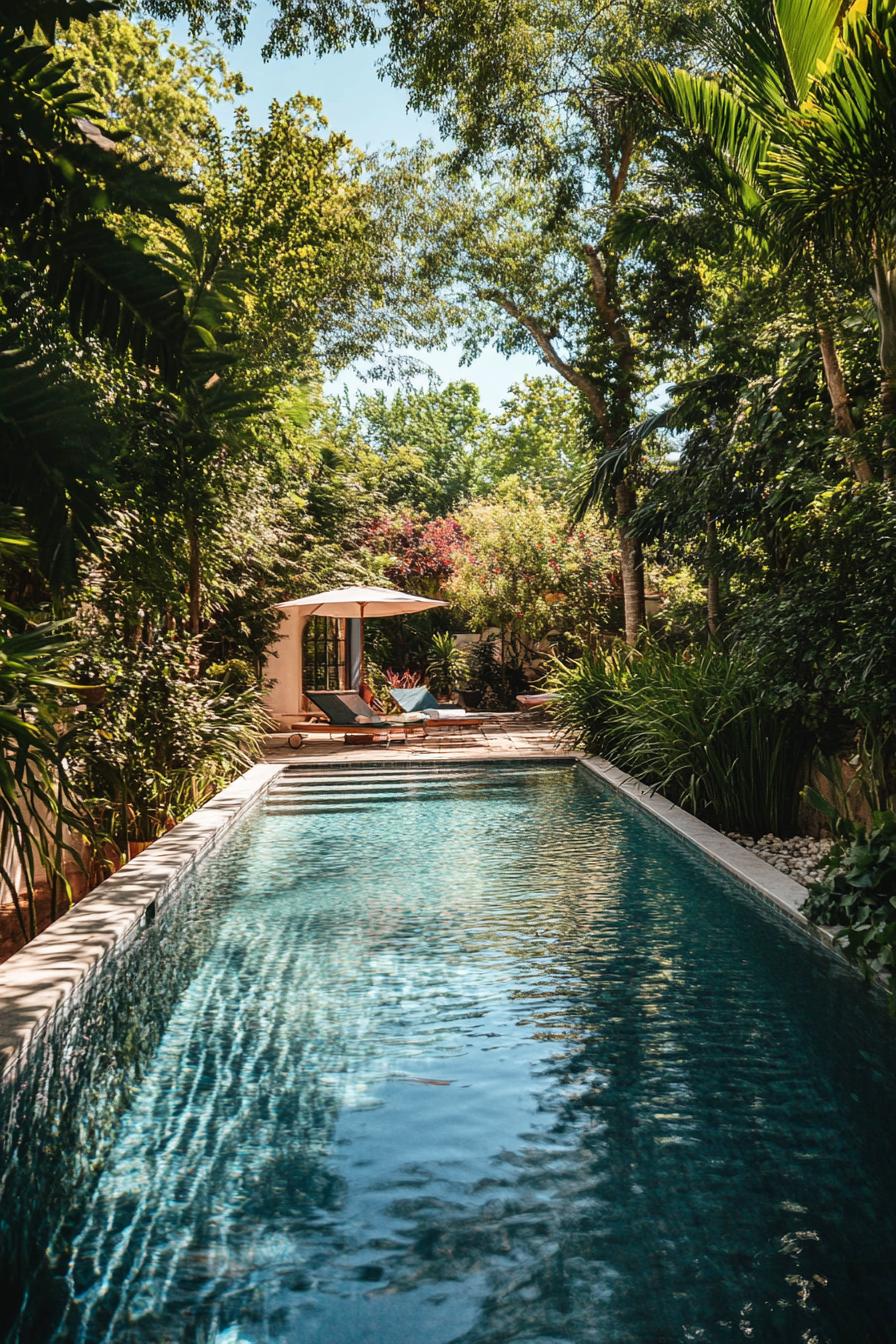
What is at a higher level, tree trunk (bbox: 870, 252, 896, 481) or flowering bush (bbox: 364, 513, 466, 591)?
flowering bush (bbox: 364, 513, 466, 591)

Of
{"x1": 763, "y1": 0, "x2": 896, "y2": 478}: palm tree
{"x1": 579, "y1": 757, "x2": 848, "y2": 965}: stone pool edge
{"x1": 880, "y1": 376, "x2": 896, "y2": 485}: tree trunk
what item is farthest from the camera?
{"x1": 880, "y1": 376, "x2": 896, "y2": 485}: tree trunk

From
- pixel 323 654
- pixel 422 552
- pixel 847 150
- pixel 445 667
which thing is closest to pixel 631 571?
pixel 323 654

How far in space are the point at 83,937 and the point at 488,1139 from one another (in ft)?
7.29

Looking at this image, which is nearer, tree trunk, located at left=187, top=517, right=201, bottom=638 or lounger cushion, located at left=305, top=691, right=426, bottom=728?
tree trunk, located at left=187, top=517, right=201, bottom=638

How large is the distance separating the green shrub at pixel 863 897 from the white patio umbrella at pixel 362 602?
10.8 meters

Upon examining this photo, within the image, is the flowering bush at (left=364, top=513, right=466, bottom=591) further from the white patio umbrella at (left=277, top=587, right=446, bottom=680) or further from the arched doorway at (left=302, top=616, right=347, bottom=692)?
the white patio umbrella at (left=277, top=587, right=446, bottom=680)

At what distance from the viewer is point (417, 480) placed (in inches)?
1465

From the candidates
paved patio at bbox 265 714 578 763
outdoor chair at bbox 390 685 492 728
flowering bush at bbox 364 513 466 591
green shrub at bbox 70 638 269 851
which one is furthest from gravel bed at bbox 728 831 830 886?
flowering bush at bbox 364 513 466 591

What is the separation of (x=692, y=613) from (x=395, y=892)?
8376 millimetres

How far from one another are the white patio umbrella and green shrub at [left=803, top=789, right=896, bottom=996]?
425 inches

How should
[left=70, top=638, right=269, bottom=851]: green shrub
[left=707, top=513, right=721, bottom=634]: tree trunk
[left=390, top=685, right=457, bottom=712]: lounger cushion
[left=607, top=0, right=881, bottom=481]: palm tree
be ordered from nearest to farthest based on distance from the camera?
[left=607, top=0, right=881, bottom=481]: palm tree < [left=70, top=638, right=269, bottom=851]: green shrub < [left=707, top=513, right=721, bottom=634]: tree trunk < [left=390, top=685, right=457, bottom=712]: lounger cushion

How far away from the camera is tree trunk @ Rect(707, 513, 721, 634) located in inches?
408

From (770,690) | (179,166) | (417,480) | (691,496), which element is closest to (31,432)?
(770,690)

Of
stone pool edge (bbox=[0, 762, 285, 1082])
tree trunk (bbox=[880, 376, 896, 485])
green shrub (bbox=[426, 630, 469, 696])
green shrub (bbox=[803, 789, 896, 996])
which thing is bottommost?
stone pool edge (bbox=[0, 762, 285, 1082])
